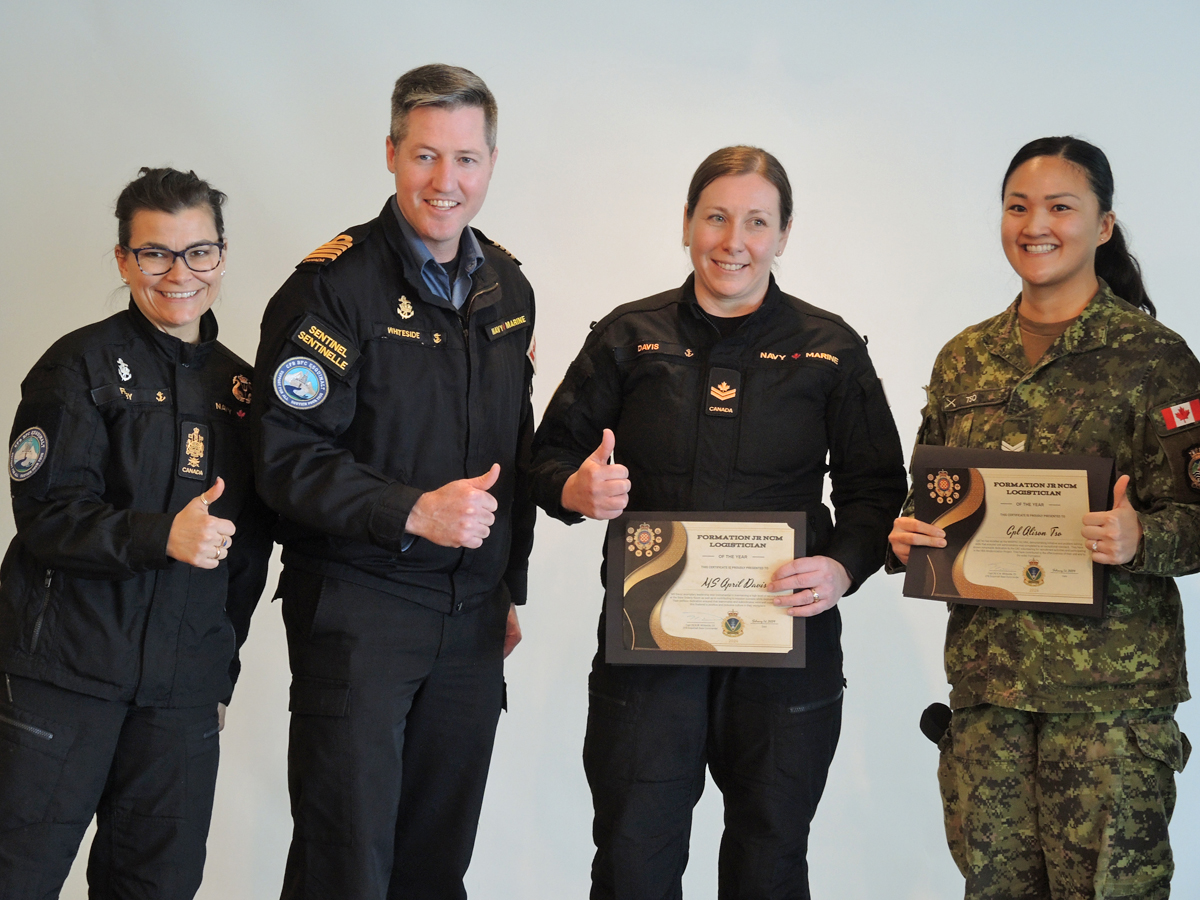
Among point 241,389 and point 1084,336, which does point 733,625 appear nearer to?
point 1084,336

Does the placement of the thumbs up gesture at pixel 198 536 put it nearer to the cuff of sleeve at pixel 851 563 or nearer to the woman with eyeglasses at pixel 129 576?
the woman with eyeglasses at pixel 129 576

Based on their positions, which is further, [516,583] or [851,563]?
A: [516,583]

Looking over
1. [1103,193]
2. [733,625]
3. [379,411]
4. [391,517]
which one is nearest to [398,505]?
[391,517]

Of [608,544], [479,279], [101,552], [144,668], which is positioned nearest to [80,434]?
[101,552]

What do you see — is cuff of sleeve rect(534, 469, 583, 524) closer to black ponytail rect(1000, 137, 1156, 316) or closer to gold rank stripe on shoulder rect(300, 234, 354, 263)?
gold rank stripe on shoulder rect(300, 234, 354, 263)

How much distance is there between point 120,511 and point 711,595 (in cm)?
127

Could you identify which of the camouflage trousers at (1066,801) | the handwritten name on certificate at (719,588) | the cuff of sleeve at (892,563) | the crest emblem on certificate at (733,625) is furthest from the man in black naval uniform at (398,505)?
the camouflage trousers at (1066,801)

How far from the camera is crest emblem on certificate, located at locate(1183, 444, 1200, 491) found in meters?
2.20

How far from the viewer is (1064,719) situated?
90.6 inches

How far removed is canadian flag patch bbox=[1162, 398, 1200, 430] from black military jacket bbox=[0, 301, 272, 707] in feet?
6.58

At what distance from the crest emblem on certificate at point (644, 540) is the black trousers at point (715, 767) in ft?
0.95

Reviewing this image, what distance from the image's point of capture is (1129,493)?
2352mm

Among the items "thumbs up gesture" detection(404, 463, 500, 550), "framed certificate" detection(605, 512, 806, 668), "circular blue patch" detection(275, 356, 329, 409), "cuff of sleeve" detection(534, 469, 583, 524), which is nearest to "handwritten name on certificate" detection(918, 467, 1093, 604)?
"framed certificate" detection(605, 512, 806, 668)

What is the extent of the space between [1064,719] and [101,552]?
6.62ft
